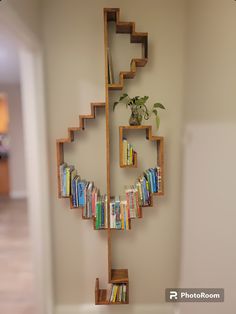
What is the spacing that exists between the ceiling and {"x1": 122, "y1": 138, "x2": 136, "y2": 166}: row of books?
1.38 m

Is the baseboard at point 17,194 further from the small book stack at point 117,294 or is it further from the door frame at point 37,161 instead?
the small book stack at point 117,294

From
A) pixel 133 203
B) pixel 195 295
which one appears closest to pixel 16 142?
pixel 133 203

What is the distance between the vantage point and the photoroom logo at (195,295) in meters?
1.39

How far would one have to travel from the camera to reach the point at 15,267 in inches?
111

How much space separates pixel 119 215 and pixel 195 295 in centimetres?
72

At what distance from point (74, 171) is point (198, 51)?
1.21 m

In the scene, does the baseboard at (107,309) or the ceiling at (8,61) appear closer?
the baseboard at (107,309)

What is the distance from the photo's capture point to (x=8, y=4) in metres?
1.22

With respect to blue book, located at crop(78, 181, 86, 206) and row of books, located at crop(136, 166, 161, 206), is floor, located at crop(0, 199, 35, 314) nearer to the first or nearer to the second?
blue book, located at crop(78, 181, 86, 206)

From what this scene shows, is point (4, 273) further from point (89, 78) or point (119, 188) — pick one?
point (89, 78)

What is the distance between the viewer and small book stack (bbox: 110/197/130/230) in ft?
5.81

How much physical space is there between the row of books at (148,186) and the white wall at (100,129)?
0.74 feet

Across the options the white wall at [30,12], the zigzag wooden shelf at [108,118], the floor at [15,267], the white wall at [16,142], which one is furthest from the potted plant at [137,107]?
the white wall at [16,142]

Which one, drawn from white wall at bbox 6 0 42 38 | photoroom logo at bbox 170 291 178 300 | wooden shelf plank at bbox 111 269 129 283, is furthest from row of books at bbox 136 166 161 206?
white wall at bbox 6 0 42 38
